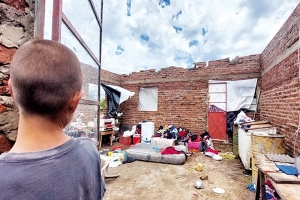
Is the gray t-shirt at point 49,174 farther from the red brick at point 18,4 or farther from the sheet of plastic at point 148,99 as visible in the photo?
the sheet of plastic at point 148,99

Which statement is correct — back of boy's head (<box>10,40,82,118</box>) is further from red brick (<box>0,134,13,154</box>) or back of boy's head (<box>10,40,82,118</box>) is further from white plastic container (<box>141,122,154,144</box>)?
Answer: white plastic container (<box>141,122,154,144</box>)

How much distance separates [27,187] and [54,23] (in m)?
0.87

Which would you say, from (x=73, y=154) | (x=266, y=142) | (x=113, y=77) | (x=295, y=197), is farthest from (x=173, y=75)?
(x=73, y=154)

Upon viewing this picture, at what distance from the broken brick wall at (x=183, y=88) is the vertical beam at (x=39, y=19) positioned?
654 cm

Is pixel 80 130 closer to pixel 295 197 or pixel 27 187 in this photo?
pixel 27 187

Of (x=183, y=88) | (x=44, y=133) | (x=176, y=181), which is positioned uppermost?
(x=183, y=88)

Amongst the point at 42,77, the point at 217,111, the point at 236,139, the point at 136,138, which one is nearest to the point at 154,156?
the point at 136,138

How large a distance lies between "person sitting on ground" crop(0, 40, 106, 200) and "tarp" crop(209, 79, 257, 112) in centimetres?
652

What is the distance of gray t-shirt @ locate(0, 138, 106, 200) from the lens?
0.48m

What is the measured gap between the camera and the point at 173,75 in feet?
24.6

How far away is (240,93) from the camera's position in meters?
6.21

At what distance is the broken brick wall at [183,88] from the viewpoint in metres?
6.40

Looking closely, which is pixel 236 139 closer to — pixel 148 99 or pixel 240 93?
pixel 240 93

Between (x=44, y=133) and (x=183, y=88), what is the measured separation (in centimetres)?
699
